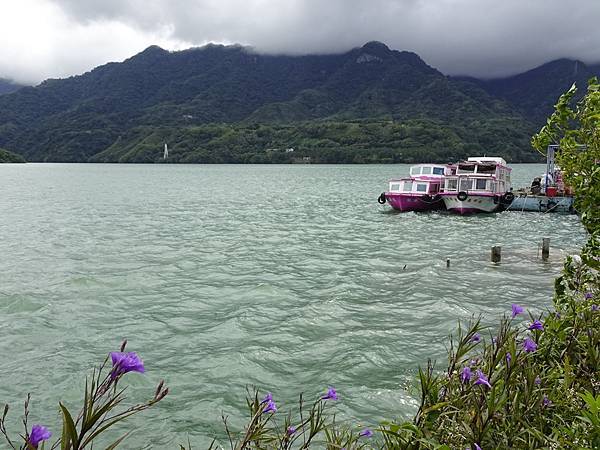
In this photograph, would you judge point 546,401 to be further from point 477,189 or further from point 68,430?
point 477,189

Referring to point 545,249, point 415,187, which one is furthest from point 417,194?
point 545,249

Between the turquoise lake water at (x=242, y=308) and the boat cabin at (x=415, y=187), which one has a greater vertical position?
the boat cabin at (x=415, y=187)

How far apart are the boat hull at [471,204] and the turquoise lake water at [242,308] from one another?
977 centimetres

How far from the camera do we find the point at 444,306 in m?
14.8

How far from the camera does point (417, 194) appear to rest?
4262 cm

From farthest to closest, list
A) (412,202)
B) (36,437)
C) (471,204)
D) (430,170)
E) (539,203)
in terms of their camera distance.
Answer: (430,170)
(539,203)
(412,202)
(471,204)
(36,437)

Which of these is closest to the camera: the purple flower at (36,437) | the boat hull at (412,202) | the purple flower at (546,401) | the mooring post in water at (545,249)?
the purple flower at (36,437)

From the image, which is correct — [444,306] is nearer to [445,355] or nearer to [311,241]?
[445,355]

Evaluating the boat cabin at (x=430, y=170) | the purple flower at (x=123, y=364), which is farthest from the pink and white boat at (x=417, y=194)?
the purple flower at (x=123, y=364)

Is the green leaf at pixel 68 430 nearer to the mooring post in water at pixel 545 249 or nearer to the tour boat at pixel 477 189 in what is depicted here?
the mooring post in water at pixel 545 249

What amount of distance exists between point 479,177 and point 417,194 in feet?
19.4

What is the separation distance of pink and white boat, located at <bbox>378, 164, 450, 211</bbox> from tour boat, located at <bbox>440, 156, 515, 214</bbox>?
33.2 inches

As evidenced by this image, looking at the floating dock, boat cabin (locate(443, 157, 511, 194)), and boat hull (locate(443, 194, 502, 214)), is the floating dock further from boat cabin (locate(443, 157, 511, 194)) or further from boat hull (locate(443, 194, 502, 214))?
boat hull (locate(443, 194, 502, 214))

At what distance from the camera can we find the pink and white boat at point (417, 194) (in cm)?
4266
